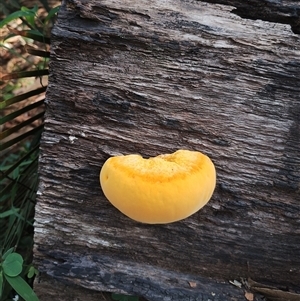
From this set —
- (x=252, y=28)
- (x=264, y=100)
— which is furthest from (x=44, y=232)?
(x=252, y=28)

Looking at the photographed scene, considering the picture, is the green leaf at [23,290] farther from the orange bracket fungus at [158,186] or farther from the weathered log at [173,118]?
the orange bracket fungus at [158,186]

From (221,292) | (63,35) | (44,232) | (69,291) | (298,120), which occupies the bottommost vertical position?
(69,291)

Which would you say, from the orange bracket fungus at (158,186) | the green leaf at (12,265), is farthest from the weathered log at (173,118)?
the orange bracket fungus at (158,186)

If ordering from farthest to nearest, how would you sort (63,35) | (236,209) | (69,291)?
1. (69,291)
2. (236,209)
3. (63,35)

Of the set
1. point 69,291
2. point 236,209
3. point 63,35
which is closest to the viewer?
point 63,35

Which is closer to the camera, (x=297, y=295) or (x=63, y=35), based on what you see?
(x=63, y=35)

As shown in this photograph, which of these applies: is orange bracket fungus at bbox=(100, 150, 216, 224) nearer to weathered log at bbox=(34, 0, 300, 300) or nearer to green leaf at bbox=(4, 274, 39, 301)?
weathered log at bbox=(34, 0, 300, 300)

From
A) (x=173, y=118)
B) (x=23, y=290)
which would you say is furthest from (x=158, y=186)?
(x=23, y=290)

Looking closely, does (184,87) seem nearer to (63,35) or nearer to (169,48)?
(169,48)
